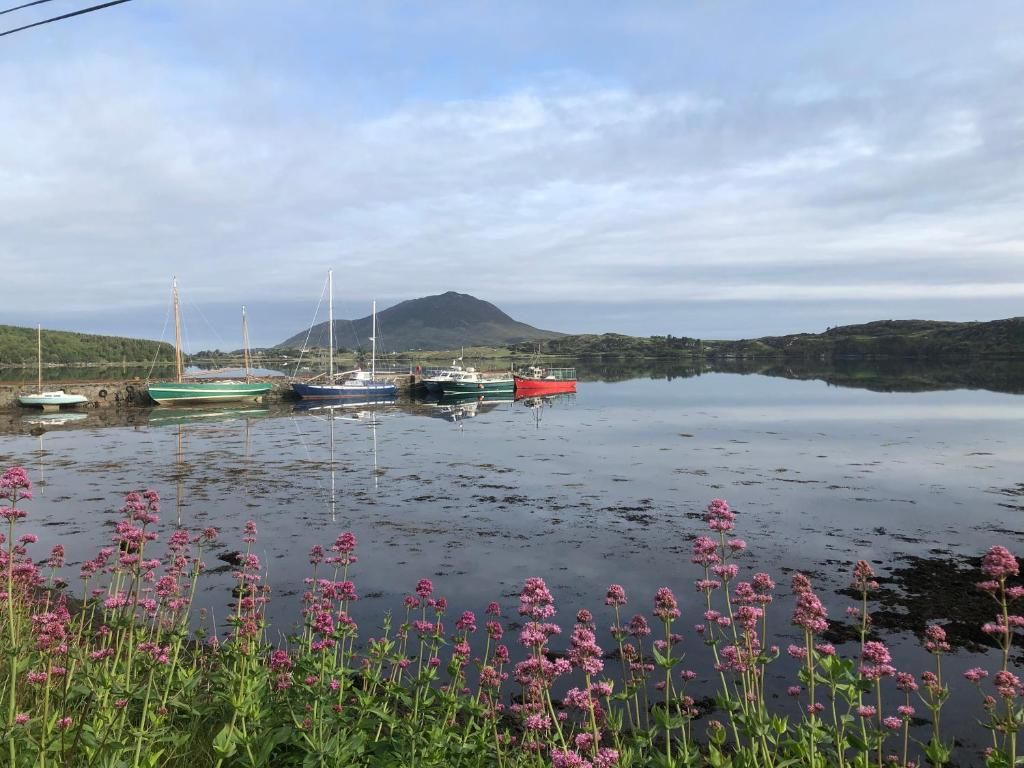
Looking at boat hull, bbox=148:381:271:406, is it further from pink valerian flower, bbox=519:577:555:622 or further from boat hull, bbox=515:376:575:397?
pink valerian flower, bbox=519:577:555:622

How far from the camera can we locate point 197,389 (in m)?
65.1

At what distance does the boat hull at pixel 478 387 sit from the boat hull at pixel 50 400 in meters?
35.7

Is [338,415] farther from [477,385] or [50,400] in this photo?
[50,400]

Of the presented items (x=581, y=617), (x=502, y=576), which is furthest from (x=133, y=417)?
(x=581, y=617)

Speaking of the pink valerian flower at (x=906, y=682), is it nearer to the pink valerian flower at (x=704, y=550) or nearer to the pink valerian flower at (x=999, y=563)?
the pink valerian flower at (x=999, y=563)

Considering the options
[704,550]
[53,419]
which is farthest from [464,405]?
[704,550]

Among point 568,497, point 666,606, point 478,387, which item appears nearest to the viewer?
point 666,606

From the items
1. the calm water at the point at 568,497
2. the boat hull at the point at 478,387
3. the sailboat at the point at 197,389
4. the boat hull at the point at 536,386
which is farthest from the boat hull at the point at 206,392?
the boat hull at the point at 536,386

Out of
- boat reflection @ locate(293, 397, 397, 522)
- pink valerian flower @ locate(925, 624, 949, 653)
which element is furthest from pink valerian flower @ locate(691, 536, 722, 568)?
boat reflection @ locate(293, 397, 397, 522)

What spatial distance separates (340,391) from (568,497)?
52576 millimetres

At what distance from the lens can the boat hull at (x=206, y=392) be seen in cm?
6272

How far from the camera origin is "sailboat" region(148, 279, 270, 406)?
6288 cm

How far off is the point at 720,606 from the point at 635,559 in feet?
12.1

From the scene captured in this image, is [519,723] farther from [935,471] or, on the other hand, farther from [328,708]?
[935,471]
